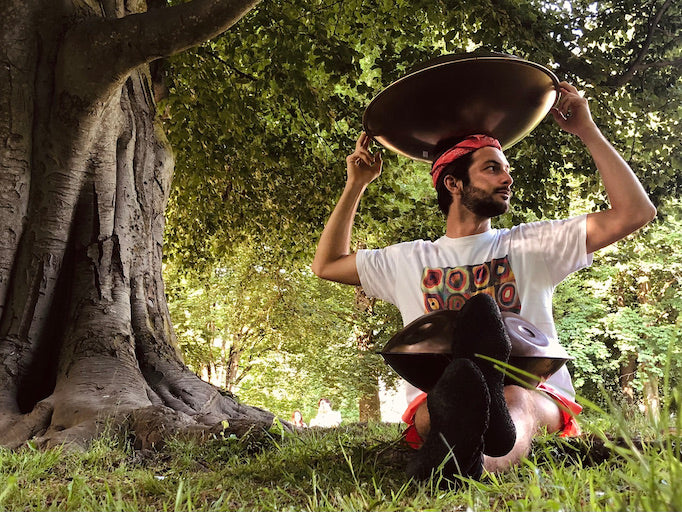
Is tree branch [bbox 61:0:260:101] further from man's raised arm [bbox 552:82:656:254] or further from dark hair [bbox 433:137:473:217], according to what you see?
man's raised arm [bbox 552:82:656:254]

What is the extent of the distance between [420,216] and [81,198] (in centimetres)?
429

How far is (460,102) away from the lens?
8.94 feet

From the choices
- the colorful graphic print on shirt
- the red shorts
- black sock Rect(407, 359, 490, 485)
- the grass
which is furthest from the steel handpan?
the grass

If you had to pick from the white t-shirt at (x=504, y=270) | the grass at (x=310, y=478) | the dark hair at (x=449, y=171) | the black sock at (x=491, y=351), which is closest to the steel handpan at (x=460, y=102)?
the dark hair at (x=449, y=171)

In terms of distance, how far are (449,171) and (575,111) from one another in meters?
0.65

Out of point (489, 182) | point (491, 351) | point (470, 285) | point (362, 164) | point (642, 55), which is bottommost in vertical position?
point (491, 351)

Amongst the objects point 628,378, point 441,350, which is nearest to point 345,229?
point 441,350

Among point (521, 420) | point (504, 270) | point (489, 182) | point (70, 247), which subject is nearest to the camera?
point (521, 420)

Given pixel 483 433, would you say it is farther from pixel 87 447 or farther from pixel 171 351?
pixel 171 351

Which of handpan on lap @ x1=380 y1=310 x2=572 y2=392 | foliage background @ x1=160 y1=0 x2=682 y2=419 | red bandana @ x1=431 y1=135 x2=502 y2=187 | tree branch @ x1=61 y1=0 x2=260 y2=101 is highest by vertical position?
→ foliage background @ x1=160 y1=0 x2=682 y2=419

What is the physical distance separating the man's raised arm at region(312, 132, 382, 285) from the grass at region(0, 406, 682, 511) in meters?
0.86

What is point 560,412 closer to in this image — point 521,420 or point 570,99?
point 521,420

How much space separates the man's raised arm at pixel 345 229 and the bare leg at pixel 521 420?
1020 millimetres

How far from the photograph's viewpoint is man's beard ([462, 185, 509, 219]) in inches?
110
